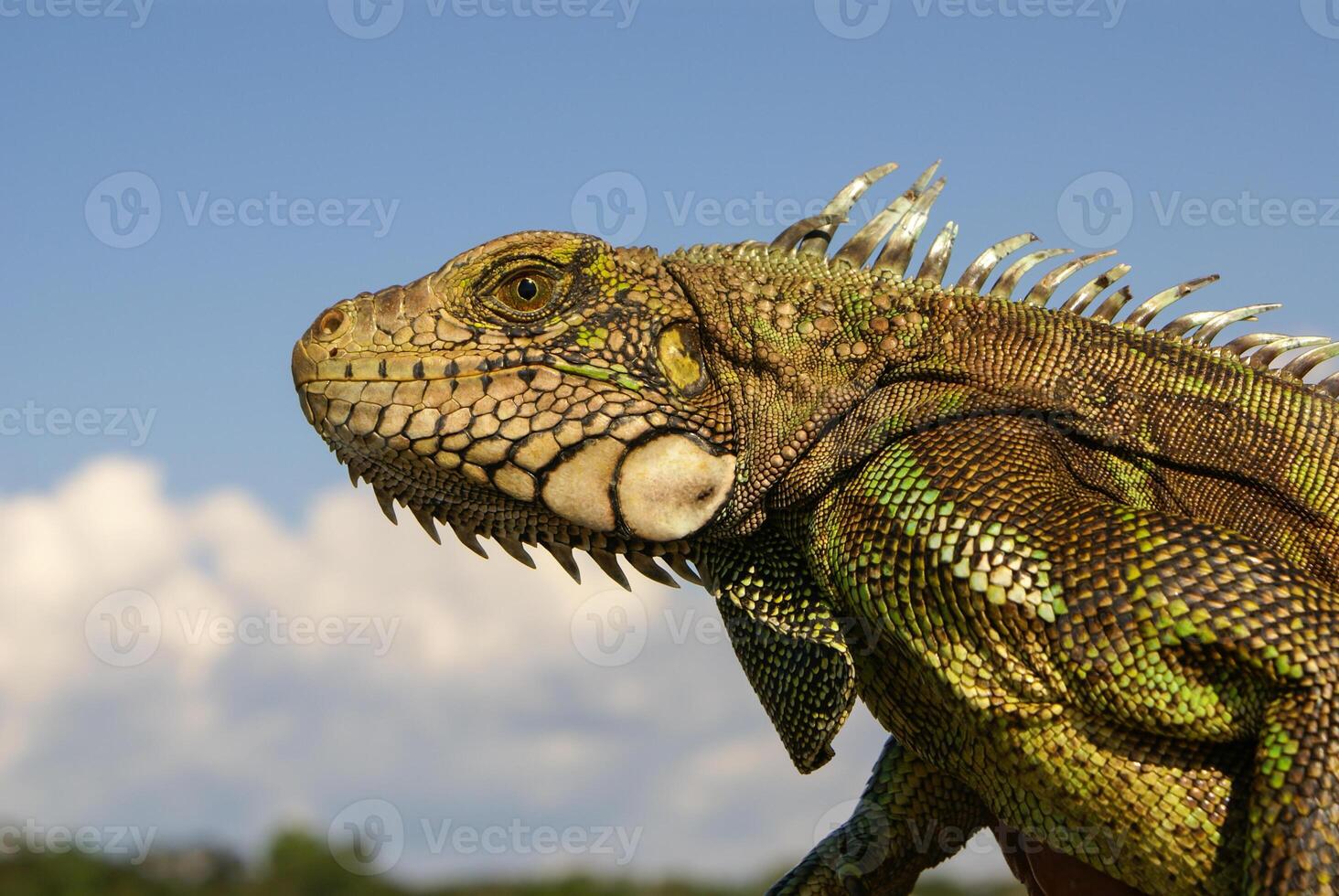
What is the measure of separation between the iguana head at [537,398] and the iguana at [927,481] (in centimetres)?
1

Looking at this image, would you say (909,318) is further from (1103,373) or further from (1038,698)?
(1038,698)

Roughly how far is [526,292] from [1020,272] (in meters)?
2.59

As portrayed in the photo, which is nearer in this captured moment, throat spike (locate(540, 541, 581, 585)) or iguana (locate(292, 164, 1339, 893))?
iguana (locate(292, 164, 1339, 893))

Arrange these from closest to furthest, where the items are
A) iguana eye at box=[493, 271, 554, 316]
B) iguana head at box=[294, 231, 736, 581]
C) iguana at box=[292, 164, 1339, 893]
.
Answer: iguana at box=[292, 164, 1339, 893], iguana head at box=[294, 231, 736, 581], iguana eye at box=[493, 271, 554, 316]

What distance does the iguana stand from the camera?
5273mm

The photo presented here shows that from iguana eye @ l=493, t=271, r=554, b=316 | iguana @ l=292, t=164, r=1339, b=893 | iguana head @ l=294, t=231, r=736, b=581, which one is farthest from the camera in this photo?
iguana eye @ l=493, t=271, r=554, b=316

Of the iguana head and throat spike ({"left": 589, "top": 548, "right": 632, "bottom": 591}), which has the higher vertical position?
the iguana head

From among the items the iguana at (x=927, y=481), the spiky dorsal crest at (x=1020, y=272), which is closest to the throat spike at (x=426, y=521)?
the iguana at (x=927, y=481)

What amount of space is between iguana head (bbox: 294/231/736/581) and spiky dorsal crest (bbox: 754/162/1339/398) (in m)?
0.95

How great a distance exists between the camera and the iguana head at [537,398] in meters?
→ 6.07

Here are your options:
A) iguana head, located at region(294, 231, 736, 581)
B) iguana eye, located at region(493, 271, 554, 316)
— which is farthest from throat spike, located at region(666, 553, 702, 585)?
iguana eye, located at region(493, 271, 554, 316)

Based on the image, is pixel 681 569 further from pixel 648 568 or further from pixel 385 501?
pixel 385 501

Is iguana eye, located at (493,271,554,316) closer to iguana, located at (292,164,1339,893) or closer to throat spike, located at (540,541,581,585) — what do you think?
iguana, located at (292,164,1339,893)

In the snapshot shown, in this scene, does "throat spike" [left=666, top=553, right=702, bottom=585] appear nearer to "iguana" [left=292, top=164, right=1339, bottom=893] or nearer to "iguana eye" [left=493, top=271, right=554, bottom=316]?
"iguana" [left=292, top=164, right=1339, bottom=893]
